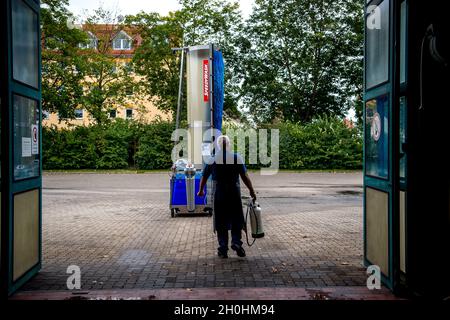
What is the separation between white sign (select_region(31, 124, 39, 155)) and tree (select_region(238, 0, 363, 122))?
37.8 m

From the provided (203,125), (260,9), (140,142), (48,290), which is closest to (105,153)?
(140,142)

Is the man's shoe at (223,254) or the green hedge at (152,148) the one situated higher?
the green hedge at (152,148)

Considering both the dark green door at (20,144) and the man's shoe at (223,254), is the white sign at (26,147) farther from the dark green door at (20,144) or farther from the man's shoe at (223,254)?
the man's shoe at (223,254)

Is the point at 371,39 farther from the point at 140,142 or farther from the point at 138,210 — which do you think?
the point at 140,142

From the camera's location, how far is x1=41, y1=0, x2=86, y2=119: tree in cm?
3475

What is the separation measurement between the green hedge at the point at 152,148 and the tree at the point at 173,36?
964 cm

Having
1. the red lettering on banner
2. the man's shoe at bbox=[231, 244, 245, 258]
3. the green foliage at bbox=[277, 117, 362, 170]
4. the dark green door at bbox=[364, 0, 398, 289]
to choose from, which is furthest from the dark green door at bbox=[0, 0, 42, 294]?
the green foliage at bbox=[277, 117, 362, 170]

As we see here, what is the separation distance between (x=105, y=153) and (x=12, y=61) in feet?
97.1

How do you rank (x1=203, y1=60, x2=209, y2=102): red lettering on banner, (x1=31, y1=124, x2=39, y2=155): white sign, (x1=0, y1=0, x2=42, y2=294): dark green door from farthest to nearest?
(x1=203, y1=60, x2=209, y2=102): red lettering on banner
(x1=31, y1=124, x2=39, y2=155): white sign
(x1=0, y1=0, x2=42, y2=294): dark green door

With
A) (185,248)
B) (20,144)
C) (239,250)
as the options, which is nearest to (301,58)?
(185,248)

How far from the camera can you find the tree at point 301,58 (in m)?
43.2

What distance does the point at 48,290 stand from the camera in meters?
6.04

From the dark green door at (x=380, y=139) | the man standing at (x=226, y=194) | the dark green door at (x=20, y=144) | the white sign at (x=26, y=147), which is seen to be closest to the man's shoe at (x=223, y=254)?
the man standing at (x=226, y=194)

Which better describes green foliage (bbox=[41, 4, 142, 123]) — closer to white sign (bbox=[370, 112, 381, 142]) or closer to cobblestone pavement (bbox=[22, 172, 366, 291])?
cobblestone pavement (bbox=[22, 172, 366, 291])
